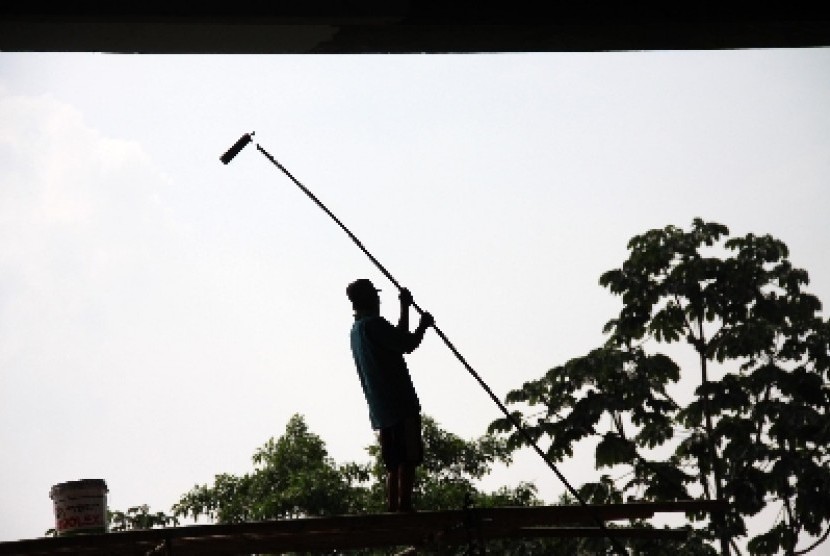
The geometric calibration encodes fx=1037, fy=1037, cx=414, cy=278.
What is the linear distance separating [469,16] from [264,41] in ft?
1.59

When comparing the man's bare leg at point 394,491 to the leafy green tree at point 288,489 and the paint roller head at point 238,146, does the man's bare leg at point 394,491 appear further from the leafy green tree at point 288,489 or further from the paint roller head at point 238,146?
the leafy green tree at point 288,489

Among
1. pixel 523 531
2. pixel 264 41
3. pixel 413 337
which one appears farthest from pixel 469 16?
pixel 523 531

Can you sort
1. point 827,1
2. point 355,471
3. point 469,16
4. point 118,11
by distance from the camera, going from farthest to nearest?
1. point 355,471
2. point 827,1
3. point 469,16
4. point 118,11

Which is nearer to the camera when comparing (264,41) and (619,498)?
(264,41)

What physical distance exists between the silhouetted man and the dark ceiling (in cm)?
121

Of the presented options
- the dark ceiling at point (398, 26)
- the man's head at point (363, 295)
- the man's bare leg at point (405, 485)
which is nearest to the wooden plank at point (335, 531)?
the man's bare leg at point (405, 485)

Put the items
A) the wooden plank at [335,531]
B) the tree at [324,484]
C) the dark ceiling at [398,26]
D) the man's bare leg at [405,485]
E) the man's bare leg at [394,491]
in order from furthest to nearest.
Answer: the tree at [324,484] < the man's bare leg at [394,491] < the man's bare leg at [405,485] < the wooden plank at [335,531] < the dark ceiling at [398,26]

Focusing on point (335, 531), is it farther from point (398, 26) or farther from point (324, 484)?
point (324, 484)

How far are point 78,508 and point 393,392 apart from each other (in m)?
1.13

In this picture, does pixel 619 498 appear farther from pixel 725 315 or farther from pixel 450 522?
pixel 450 522

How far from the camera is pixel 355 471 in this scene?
37.9 feet

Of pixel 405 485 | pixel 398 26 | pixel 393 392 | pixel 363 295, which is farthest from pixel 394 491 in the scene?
pixel 398 26

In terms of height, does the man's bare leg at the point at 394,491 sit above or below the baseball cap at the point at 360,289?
below

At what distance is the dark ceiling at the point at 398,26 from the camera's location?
88.2 inches
